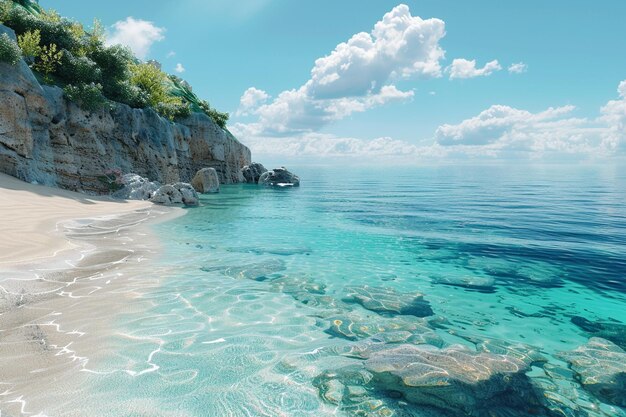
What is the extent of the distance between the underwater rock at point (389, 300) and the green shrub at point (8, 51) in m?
17.7

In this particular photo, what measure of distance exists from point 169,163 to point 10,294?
24.2 meters

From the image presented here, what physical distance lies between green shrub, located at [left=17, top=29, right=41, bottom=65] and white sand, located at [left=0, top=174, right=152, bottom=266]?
→ 26.0 ft

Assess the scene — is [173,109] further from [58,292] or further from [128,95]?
[58,292]

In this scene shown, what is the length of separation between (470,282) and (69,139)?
21054mm

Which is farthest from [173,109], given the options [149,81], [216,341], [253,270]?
[216,341]

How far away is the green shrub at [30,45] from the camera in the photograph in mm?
18719

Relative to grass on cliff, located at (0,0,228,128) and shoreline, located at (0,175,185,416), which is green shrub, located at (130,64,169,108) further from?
shoreline, located at (0,175,185,416)

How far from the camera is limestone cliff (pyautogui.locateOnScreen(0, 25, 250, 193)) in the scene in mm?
15969

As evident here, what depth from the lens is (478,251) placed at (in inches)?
487

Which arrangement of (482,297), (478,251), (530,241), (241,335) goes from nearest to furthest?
(241,335) → (482,297) → (478,251) → (530,241)

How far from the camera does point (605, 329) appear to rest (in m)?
6.42

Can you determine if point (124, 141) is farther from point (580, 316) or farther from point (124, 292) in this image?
point (580, 316)

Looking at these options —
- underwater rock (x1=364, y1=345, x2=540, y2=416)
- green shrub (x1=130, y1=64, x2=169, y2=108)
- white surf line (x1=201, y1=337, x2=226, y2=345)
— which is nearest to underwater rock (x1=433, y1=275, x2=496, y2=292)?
underwater rock (x1=364, y1=345, x2=540, y2=416)

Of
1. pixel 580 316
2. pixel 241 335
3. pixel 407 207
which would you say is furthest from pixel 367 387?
pixel 407 207
